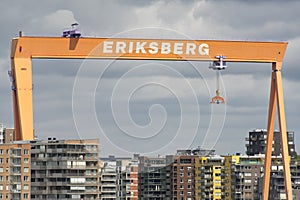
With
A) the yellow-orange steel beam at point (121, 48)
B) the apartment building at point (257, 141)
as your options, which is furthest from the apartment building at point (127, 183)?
the yellow-orange steel beam at point (121, 48)

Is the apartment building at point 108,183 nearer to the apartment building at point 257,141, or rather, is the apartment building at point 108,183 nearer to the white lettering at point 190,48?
the apartment building at point 257,141

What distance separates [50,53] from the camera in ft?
128

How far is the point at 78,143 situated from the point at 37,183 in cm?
417

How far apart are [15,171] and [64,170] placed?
12.1 ft

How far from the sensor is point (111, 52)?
1539 inches

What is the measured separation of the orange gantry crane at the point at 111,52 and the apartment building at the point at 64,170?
38169 mm

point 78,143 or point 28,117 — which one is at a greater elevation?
point 78,143

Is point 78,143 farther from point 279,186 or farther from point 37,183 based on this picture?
point 279,186

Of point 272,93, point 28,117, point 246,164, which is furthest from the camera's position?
point 246,164

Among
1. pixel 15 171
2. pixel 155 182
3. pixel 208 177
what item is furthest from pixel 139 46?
pixel 155 182

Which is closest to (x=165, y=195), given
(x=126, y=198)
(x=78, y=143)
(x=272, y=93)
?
(x=126, y=198)

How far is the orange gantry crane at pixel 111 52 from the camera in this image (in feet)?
124

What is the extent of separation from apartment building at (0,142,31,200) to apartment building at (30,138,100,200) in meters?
0.76

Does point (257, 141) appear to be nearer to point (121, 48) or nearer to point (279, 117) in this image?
point (279, 117)
